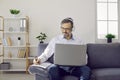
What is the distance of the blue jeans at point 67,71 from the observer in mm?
2555

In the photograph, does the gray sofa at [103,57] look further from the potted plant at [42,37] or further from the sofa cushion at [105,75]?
the potted plant at [42,37]

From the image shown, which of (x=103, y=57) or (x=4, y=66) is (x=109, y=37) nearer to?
(x=103, y=57)

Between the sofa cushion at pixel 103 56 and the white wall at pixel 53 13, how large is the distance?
2094 mm

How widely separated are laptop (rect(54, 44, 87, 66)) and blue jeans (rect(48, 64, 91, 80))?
12 cm

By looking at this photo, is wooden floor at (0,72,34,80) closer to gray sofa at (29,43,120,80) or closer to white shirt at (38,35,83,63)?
gray sofa at (29,43,120,80)

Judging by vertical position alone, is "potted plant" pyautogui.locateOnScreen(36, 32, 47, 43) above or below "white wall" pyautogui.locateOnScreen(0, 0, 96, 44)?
below

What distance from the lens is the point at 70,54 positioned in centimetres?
251

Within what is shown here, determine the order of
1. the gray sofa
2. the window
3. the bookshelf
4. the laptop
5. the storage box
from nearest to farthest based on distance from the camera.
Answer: the laptop < the gray sofa < the storage box < the bookshelf < the window

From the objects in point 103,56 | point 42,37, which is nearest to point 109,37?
point 42,37

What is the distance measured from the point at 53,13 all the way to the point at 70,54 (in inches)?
119

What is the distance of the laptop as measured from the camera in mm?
2508

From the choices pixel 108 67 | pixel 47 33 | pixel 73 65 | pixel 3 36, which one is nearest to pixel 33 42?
pixel 47 33

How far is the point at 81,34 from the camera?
543 centimetres

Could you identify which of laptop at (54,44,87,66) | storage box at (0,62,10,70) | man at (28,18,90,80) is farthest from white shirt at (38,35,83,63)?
storage box at (0,62,10,70)
